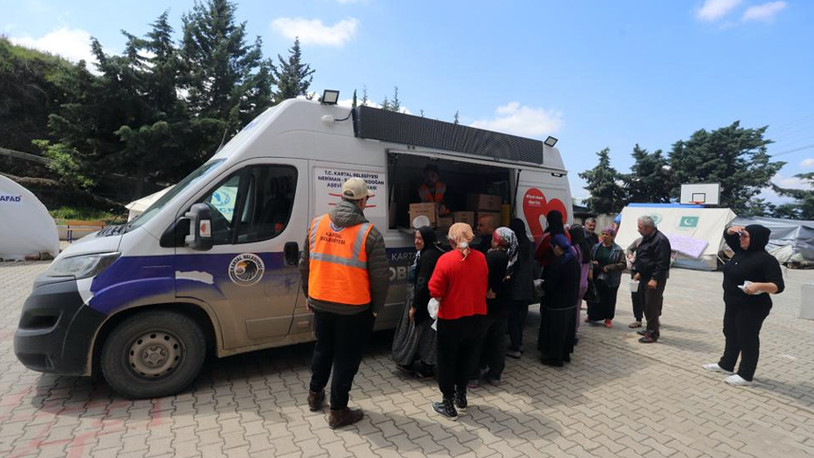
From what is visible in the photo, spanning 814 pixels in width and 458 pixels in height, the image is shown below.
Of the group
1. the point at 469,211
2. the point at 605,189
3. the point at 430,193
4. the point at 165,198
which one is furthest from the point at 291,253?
the point at 605,189

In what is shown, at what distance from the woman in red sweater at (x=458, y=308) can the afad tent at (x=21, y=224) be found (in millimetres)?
13179

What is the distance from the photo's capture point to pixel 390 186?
201 inches

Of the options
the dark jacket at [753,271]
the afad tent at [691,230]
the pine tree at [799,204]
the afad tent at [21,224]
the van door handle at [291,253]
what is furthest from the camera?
the pine tree at [799,204]

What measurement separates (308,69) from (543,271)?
3767cm

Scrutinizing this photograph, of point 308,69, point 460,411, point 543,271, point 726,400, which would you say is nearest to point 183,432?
point 460,411

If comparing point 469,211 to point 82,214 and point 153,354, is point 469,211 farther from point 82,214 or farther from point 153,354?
point 82,214

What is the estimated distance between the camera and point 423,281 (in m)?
3.82

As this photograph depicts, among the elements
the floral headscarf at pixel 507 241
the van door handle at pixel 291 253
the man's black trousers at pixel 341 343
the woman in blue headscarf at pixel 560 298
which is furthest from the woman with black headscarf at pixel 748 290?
the van door handle at pixel 291 253

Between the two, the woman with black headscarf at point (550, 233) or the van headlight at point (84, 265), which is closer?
the van headlight at point (84, 265)

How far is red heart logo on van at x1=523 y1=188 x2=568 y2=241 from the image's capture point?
6.38 m

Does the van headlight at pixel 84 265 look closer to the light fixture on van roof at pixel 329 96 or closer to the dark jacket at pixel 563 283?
the light fixture on van roof at pixel 329 96

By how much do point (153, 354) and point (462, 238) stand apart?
2.91 metres

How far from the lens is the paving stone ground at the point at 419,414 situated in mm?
3137

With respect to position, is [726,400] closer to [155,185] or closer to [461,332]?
[461,332]
